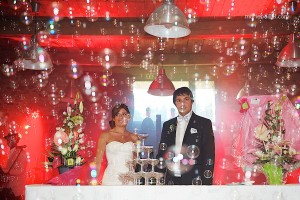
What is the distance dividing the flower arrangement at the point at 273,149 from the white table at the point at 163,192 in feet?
→ 1.09

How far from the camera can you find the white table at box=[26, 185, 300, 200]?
8.11 ft

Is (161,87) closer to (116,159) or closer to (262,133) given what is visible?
(116,159)

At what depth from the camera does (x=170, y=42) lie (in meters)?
7.75

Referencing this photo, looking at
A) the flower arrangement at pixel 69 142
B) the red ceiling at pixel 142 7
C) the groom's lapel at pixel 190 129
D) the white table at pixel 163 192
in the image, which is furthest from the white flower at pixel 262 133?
the red ceiling at pixel 142 7

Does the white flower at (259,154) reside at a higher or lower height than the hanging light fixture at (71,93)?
lower

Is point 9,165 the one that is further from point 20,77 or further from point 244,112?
point 244,112

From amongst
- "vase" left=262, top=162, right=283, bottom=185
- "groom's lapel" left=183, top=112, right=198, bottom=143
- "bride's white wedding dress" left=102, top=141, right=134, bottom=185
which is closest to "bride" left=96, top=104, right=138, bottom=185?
"bride's white wedding dress" left=102, top=141, right=134, bottom=185

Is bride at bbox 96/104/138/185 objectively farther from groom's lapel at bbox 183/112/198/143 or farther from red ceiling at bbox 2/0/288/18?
red ceiling at bbox 2/0/288/18

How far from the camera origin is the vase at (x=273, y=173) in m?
2.83

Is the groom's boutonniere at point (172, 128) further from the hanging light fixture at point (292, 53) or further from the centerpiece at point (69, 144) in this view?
the hanging light fixture at point (292, 53)

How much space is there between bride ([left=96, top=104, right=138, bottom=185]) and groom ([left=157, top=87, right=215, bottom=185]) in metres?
0.77

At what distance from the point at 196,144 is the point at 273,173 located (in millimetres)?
1089

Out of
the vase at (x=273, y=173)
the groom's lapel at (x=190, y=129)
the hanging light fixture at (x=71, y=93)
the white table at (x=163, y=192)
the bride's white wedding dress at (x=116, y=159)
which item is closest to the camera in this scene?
the white table at (x=163, y=192)

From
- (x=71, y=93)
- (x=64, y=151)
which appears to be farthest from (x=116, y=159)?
(x=71, y=93)
